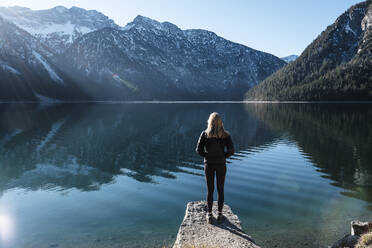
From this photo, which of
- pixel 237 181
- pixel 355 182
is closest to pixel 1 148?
pixel 237 181

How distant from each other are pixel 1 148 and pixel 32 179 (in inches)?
705

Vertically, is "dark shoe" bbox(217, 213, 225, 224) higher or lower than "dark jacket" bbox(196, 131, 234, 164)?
lower

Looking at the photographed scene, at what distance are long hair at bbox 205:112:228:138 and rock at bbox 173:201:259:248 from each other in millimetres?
3917

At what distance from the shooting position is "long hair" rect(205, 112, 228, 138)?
10789 mm

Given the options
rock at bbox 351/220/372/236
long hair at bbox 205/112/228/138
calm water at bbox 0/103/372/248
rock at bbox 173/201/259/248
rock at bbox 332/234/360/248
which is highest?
long hair at bbox 205/112/228/138

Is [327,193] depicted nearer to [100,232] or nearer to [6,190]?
[100,232]

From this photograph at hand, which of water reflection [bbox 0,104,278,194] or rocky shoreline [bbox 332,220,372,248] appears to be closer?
rocky shoreline [bbox 332,220,372,248]

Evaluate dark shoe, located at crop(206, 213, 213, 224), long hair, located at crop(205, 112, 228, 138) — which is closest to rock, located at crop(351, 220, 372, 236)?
dark shoe, located at crop(206, 213, 213, 224)

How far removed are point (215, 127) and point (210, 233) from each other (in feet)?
14.0

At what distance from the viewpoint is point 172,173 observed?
2677 centimetres

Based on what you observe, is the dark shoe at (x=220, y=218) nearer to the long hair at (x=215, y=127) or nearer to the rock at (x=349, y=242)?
the long hair at (x=215, y=127)

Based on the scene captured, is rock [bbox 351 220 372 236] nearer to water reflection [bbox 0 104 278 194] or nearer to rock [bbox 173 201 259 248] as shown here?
rock [bbox 173 201 259 248]

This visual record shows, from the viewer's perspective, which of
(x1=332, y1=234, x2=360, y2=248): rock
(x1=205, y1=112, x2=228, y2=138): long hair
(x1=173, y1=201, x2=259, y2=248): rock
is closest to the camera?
(x1=173, y1=201, x2=259, y2=248): rock

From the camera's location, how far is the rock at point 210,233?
10.3 m
